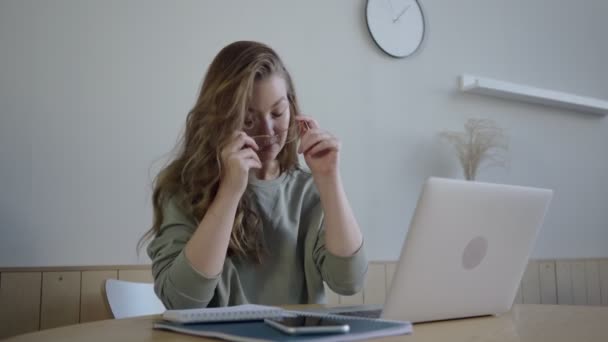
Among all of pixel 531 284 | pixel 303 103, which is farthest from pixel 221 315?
pixel 531 284

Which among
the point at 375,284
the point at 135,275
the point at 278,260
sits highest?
the point at 278,260

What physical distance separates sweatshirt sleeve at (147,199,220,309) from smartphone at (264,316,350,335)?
1.02ft

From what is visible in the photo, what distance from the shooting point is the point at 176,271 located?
37.4 inches

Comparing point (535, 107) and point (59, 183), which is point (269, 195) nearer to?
point (59, 183)

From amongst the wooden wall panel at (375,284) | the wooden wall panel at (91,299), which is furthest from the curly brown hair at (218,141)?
the wooden wall panel at (375,284)

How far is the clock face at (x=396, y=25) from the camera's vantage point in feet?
7.76

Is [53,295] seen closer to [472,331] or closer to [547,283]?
[472,331]

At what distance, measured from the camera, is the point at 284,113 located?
1225mm

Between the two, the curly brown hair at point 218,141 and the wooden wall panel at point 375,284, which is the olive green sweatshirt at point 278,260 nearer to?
the curly brown hair at point 218,141

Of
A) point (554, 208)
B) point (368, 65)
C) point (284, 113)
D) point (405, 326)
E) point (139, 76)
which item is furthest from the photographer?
point (554, 208)

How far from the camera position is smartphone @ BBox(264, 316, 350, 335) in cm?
58

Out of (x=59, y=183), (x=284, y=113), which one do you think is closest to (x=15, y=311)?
(x=59, y=183)

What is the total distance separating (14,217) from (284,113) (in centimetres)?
87

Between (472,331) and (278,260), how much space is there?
0.57m
